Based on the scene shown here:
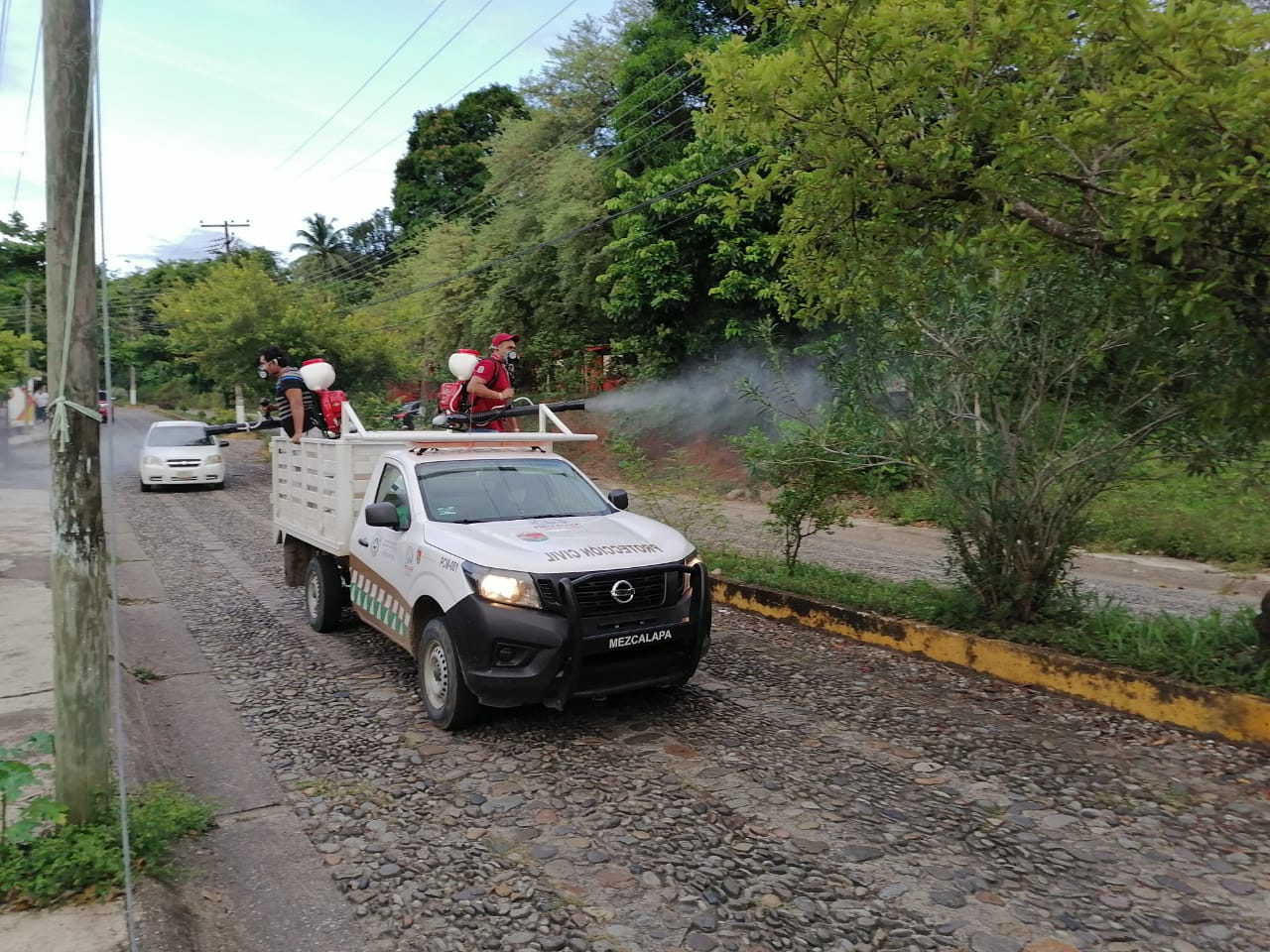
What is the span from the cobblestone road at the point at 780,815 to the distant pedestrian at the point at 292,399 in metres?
3.12

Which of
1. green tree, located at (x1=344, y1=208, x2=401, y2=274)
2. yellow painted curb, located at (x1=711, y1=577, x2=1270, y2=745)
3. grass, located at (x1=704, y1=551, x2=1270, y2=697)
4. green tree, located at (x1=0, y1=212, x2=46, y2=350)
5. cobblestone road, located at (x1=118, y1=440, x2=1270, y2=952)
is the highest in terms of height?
green tree, located at (x1=344, y1=208, x2=401, y2=274)

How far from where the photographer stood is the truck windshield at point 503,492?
6.19 m

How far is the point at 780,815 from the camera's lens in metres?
4.29

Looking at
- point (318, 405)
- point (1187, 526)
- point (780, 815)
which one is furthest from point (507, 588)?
point (1187, 526)

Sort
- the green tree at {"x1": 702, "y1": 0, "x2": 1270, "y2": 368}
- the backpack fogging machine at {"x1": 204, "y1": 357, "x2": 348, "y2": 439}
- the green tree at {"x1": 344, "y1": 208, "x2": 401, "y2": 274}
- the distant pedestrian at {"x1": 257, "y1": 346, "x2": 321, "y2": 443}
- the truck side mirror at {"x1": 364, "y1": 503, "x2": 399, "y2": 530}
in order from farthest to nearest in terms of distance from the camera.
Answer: the green tree at {"x1": 344, "y1": 208, "x2": 401, "y2": 274}
the backpack fogging machine at {"x1": 204, "y1": 357, "x2": 348, "y2": 439}
the distant pedestrian at {"x1": 257, "y1": 346, "x2": 321, "y2": 443}
the truck side mirror at {"x1": 364, "y1": 503, "x2": 399, "y2": 530}
the green tree at {"x1": 702, "y1": 0, "x2": 1270, "y2": 368}

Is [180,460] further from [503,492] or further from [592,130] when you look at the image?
[503,492]

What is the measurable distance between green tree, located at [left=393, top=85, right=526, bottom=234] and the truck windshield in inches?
Result: 1636

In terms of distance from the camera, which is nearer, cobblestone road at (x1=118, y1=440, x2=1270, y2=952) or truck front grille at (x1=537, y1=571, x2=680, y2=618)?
cobblestone road at (x1=118, y1=440, x2=1270, y2=952)

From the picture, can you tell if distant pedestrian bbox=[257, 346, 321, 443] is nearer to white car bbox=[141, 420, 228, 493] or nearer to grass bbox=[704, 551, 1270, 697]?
grass bbox=[704, 551, 1270, 697]

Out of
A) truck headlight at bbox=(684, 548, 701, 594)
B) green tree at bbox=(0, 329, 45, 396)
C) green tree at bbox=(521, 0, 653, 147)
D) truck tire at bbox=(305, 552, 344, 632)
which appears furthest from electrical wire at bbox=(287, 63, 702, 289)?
truck headlight at bbox=(684, 548, 701, 594)

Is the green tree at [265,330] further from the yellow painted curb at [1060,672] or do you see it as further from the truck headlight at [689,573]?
the truck headlight at [689,573]

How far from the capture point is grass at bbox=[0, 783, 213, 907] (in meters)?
3.34

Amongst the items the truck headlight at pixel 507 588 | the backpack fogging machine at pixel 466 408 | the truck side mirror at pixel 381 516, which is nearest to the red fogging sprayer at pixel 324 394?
the backpack fogging machine at pixel 466 408

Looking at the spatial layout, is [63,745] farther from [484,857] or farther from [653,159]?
[653,159]
